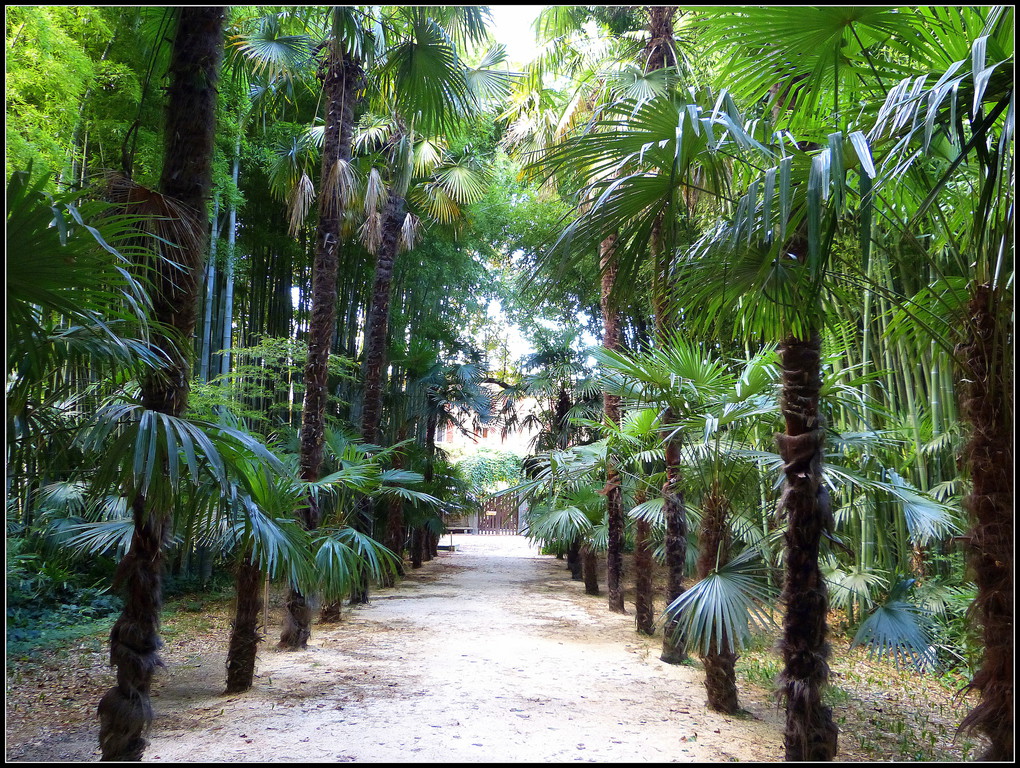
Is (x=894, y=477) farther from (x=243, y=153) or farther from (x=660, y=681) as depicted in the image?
(x=243, y=153)

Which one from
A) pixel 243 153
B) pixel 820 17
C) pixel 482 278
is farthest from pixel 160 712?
pixel 482 278

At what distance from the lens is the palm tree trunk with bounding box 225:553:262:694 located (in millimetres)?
4129

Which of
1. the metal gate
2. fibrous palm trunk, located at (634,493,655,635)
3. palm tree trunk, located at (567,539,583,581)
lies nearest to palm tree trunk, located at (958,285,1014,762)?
fibrous palm trunk, located at (634,493,655,635)

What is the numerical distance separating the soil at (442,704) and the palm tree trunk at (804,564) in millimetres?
458

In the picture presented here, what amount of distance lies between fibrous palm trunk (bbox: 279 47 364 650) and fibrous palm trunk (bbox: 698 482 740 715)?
3.26m

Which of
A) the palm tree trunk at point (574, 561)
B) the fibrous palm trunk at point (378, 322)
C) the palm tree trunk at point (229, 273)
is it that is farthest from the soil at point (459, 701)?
the palm tree trunk at point (574, 561)

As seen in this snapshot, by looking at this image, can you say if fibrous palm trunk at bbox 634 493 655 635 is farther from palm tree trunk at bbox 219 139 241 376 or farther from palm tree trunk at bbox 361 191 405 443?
palm tree trunk at bbox 219 139 241 376

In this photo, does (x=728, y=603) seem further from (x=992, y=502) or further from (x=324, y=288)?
(x=324, y=288)

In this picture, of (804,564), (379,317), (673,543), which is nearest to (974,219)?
(804,564)

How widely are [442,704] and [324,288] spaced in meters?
3.63

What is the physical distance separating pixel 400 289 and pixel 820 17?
9700 mm

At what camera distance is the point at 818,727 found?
107 inches

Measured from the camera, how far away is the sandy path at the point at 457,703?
120 inches

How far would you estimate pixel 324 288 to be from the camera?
579cm
